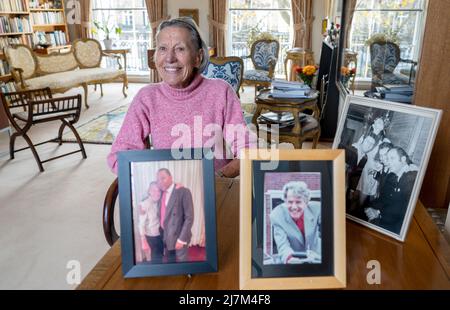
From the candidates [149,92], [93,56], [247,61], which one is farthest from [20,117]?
[247,61]

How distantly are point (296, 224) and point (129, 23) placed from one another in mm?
7602

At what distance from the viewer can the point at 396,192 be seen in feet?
2.91

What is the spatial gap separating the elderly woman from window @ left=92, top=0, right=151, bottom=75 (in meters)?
6.62

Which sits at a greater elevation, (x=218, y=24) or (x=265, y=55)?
(x=218, y=24)

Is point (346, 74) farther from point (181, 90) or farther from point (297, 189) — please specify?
point (297, 189)

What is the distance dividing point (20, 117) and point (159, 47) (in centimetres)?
278

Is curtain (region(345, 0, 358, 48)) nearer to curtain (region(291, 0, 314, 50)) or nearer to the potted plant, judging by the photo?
curtain (region(291, 0, 314, 50))

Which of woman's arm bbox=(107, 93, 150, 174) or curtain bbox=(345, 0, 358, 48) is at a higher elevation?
curtain bbox=(345, 0, 358, 48)

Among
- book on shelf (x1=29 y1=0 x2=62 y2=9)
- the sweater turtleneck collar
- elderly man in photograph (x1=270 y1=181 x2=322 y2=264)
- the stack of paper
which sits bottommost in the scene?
the stack of paper

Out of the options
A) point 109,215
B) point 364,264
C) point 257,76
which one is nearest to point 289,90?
point 109,215

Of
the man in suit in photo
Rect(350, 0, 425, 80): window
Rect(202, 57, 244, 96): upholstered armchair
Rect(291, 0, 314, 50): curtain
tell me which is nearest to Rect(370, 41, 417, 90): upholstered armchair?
Rect(350, 0, 425, 80): window

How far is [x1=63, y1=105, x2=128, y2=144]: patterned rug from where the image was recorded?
171 inches

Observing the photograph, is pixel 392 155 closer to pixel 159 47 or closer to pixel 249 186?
pixel 249 186

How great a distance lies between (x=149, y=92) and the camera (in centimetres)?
139
